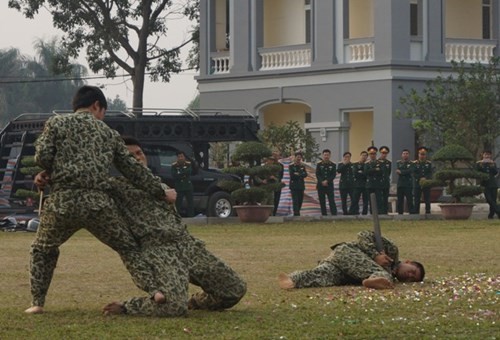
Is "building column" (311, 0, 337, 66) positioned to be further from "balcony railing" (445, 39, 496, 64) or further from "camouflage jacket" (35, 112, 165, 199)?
"camouflage jacket" (35, 112, 165, 199)

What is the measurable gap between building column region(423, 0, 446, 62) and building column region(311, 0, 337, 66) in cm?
277

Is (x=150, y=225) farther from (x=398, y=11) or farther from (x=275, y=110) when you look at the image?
(x=275, y=110)

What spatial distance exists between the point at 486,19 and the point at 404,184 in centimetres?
1338

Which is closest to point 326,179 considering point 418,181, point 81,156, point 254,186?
point 418,181

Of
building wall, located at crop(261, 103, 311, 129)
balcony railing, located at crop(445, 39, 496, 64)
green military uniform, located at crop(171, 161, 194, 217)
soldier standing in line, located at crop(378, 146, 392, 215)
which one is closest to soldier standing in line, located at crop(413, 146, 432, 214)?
soldier standing in line, located at crop(378, 146, 392, 215)

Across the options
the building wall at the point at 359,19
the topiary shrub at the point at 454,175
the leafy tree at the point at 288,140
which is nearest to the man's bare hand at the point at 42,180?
the topiary shrub at the point at 454,175

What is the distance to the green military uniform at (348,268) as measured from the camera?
1612 centimetres

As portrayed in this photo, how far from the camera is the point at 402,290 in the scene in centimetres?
1560

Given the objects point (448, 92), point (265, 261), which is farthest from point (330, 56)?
point (265, 261)

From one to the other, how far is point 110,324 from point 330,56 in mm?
34870

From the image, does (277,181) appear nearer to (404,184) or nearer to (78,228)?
(404,184)

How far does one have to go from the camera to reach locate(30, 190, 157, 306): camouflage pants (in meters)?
13.0

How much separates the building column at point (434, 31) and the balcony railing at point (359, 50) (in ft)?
5.31

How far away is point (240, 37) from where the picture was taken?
50.1m
